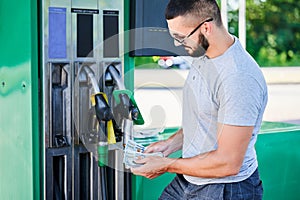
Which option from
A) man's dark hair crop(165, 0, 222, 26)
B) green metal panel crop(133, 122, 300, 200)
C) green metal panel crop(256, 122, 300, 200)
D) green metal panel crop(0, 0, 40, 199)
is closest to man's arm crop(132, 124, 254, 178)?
man's dark hair crop(165, 0, 222, 26)

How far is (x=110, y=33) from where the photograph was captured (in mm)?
2680

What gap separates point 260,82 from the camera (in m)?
2.19

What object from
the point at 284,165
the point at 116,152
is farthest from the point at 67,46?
the point at 284,165

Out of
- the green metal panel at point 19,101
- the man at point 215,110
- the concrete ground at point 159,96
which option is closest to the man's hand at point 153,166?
the man at point 215,110

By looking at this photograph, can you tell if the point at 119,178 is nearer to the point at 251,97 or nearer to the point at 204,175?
the point at 204,175

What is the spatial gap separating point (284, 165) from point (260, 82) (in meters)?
1.70

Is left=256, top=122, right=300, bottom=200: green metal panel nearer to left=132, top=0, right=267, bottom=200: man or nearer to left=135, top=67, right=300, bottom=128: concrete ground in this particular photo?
left=135, top=67, right=300, bottom=128: concrete ground

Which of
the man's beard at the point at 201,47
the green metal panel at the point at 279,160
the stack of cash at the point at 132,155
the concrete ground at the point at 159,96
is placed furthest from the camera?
the green metal panel at the point at 279,160

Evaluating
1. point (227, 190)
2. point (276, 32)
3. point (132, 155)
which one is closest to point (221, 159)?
point (227, 190)

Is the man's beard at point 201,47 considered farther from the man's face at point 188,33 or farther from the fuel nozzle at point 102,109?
the fuel nozzle at point 102,109

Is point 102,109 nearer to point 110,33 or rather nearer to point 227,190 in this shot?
point 110,33

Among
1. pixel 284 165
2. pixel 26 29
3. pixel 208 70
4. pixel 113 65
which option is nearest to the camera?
pixel 208 70

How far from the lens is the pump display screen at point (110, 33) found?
8.73ft

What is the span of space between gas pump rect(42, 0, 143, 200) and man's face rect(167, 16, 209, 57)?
16.6 inches
